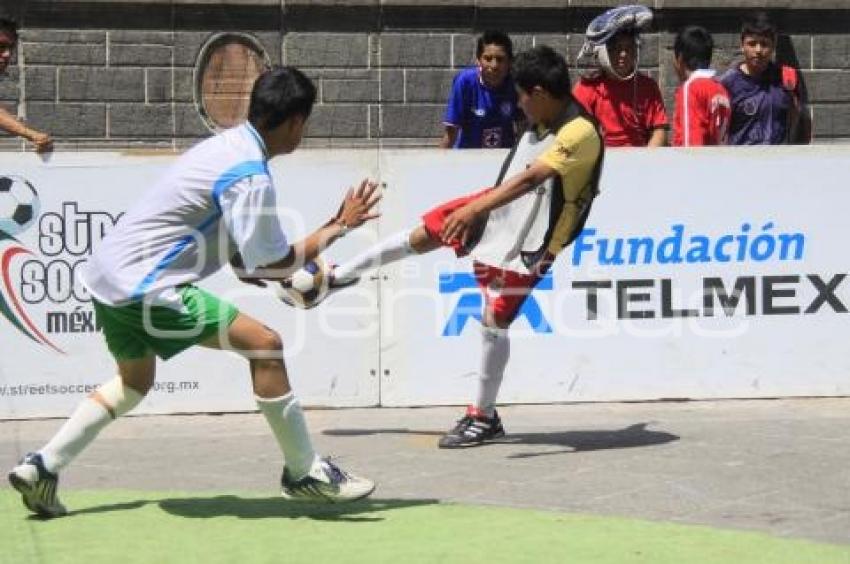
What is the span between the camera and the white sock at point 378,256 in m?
7.91

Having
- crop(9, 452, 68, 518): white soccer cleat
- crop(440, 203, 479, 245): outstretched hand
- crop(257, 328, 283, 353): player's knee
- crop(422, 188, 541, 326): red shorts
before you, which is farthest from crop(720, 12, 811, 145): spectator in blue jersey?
crop(9, 452, 68, 518): white soccer cleat

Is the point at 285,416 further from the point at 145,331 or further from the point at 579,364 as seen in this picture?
the point at 579,364

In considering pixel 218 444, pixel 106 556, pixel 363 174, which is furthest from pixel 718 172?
pixel 106 556

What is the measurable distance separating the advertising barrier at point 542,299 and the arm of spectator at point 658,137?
54 cm

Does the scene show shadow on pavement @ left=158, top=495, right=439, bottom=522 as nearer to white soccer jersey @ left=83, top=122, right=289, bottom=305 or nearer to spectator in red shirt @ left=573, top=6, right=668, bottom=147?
white soccer jersey @ left=83, top=122, right=289, bottom=305

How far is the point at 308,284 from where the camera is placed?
7281 mm

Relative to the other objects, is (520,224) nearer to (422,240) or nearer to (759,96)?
(422,240)

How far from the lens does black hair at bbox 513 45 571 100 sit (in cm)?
780

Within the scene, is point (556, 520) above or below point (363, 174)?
Result: below

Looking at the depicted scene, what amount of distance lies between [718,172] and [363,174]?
6.41ft

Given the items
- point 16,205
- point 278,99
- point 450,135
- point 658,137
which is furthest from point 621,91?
point 278,99

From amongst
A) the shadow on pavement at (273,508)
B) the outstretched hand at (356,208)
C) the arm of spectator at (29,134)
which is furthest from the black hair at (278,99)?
the arm of spectator at (29,134)

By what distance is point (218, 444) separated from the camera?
8.36 m

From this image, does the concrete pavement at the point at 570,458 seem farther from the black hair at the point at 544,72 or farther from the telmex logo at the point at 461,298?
the black hair at the point at 544,72
